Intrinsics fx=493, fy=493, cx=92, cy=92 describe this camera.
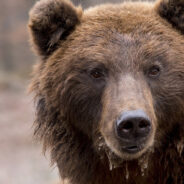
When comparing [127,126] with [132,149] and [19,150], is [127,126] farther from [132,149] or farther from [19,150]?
[19,150]

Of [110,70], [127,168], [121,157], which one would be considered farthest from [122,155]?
[110,70]

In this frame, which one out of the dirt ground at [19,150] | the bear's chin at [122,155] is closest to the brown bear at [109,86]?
the bear's chin at [122,155]

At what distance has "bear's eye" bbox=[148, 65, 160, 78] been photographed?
5.05 m

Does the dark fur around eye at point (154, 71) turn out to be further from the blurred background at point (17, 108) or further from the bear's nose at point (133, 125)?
the blurred background at point (17, 108)

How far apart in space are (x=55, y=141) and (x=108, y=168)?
2.32ft

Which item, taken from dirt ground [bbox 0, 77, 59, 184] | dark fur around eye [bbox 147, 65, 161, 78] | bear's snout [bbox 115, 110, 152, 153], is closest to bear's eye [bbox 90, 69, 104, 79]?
dark fur around eye [bbox 147, 65, 161, 78]

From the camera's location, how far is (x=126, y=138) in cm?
459

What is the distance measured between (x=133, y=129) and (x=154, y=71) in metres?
0.84

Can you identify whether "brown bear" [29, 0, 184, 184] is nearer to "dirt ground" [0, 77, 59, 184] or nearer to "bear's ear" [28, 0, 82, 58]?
"bear's ear" [28, 0, 82, 58]

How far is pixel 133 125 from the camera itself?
4449 millimetres

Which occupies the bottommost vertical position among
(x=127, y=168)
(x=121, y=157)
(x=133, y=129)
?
(x=127, y=168)

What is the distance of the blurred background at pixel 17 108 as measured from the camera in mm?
14020

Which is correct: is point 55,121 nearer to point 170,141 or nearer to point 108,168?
point 108,168

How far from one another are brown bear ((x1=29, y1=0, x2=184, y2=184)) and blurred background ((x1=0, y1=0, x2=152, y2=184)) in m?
0.54
